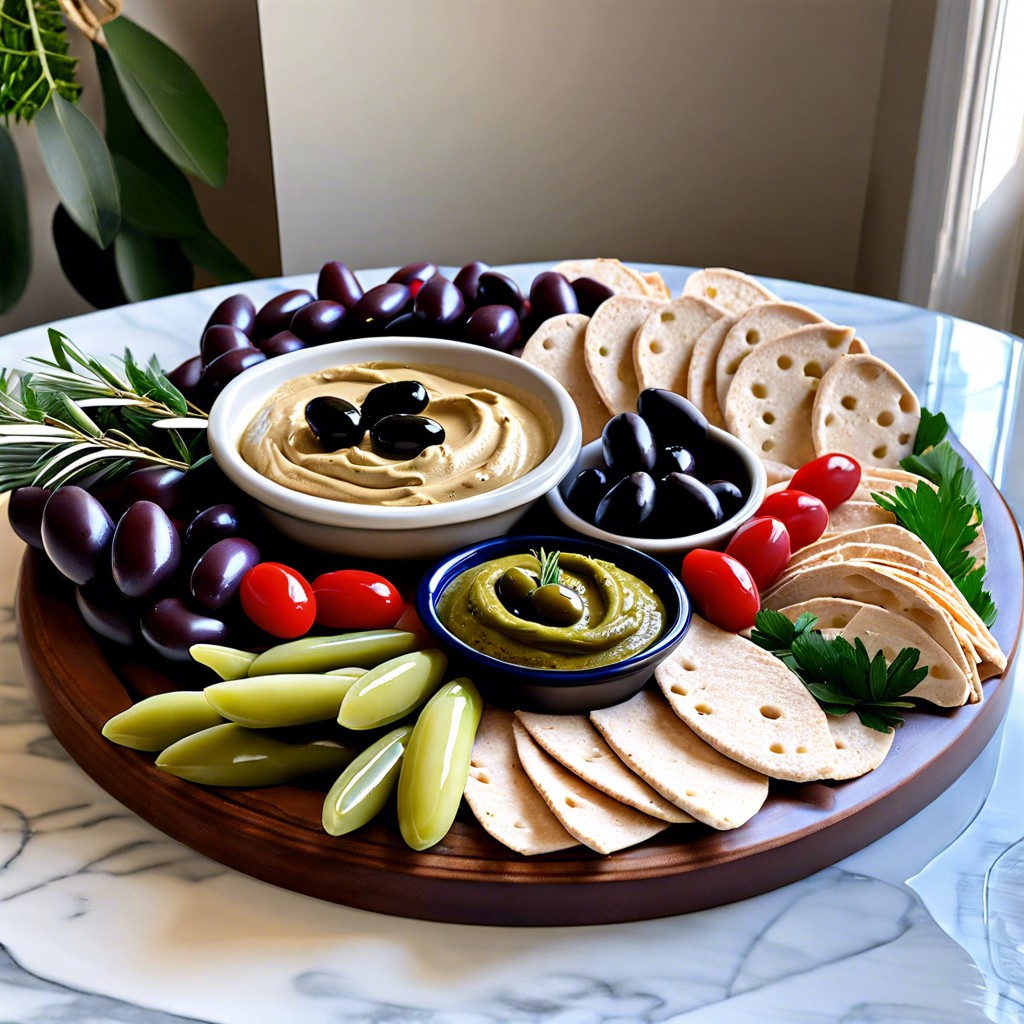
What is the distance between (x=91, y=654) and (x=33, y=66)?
206 cm

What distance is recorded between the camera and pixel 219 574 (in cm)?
133

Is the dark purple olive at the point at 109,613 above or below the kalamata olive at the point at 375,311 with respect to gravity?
below

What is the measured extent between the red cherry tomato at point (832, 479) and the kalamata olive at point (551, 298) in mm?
597

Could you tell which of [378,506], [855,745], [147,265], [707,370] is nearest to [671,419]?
[707,370]

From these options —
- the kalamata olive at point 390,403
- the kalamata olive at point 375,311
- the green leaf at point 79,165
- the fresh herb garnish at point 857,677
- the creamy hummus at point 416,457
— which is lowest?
the fresh herb garnish at point 857,677

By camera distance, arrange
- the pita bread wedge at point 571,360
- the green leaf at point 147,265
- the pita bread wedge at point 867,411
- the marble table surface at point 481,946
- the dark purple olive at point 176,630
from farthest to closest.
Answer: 1. the green leaf at point 147,265
2. the pita bread wedge at point 571,360
3. the pita bread wedge at point 867,411
4. the dark purple olive at point 176,630
5. the marble table surface at point 481,946

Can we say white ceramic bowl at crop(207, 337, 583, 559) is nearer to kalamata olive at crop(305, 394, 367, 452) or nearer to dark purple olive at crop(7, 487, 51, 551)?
kalamata olive at crop(305, 394, 367, 452)

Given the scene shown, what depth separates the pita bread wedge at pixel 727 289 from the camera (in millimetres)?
1975

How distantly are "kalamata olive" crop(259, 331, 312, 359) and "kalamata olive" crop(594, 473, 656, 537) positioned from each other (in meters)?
0.64

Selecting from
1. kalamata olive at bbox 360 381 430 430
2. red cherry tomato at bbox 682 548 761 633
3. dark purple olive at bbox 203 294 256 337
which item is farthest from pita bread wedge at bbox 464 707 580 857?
dark purple olive at bbox 203 294 256 337

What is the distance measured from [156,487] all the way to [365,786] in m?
0.59

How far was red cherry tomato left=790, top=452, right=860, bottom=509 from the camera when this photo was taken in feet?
5.12

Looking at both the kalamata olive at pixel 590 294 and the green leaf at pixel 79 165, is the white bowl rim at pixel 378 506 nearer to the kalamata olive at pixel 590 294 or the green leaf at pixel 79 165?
the kalamata olive at pixel 590 294

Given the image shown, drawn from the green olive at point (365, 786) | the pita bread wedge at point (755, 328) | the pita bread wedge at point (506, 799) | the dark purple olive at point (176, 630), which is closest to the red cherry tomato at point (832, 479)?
the pita bread wedge at point (755, 328)
